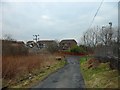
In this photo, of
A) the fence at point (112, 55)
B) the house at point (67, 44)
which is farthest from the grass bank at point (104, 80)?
the house at point (67, 44)

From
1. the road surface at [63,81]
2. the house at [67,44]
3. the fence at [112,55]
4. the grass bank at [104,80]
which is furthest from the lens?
the house at [67,44]

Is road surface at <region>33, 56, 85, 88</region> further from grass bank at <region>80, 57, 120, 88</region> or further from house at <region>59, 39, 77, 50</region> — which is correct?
house at <region>59, 39, 77, 50</region>

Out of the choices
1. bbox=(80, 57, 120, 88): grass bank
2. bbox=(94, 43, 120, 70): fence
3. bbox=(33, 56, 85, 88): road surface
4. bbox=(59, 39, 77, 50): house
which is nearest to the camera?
bbox=(80, 57, 120, 88): grass bank

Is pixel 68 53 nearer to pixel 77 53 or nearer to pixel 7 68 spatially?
pixel 77 53

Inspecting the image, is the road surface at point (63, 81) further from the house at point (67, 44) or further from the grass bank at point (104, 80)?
the house at point (67, 44)

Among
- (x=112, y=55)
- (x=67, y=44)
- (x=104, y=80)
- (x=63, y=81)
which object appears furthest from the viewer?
(x=67, y=44)

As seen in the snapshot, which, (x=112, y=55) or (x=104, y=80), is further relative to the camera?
(x=112, y=55)

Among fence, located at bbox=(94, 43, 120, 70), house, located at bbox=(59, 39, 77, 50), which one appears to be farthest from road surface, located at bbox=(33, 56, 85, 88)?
house, located at bbox=(59, 39, 77, 50)

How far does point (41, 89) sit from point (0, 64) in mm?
8585

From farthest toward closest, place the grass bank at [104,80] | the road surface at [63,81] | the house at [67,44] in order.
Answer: the house at [67,44]
the road surface at [63,81]
the grass bank at [104,80]

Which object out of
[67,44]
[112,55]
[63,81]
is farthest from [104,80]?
[67,44]

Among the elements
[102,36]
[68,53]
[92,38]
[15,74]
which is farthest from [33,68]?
[92,38]

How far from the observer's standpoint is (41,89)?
53.9 ft

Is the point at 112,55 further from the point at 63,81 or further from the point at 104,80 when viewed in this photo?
the point at 104,80
